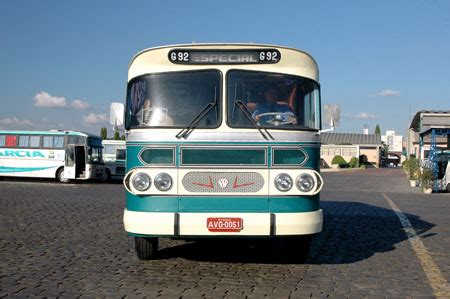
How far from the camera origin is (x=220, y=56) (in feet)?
→ 23.2

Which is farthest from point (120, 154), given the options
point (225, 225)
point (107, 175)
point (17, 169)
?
point (225, 225)

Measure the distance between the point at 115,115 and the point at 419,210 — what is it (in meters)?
12.0

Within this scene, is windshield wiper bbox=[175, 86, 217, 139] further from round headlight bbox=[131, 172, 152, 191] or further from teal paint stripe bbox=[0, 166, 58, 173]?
teal paint stripe bbox=[0, 166, 58, 173]

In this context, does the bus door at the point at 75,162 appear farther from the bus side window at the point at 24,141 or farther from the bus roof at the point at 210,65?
the bus roof at the point at 210,65

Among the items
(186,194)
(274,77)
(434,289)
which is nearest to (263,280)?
(186,194)

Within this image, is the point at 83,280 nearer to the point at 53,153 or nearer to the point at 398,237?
the point at 398,237

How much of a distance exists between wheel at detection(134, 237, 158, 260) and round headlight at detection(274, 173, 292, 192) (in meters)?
1.96

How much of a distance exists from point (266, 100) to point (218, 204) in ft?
4.66

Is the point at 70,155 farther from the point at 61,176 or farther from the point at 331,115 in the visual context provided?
the point at 331,115

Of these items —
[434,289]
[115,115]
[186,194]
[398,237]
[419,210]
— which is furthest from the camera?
[419,210]

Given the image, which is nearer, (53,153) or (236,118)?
(236,118)

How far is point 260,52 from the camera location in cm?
710

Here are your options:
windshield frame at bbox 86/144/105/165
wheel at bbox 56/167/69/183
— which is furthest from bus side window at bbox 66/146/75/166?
windshield frame at bbox 86/144/105/165

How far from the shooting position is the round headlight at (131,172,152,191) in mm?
6789
